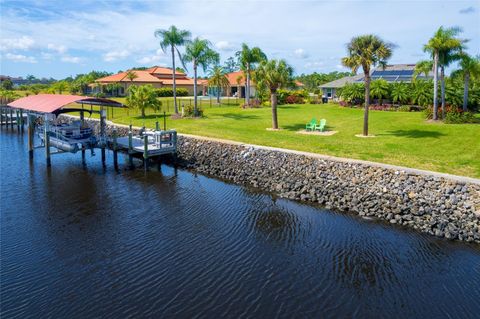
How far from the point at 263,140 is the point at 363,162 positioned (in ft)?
26.4

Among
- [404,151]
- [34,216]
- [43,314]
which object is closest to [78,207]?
[34,216]

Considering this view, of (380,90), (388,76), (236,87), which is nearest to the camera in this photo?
(380,90)

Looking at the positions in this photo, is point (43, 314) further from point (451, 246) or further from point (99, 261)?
point (451, 246)

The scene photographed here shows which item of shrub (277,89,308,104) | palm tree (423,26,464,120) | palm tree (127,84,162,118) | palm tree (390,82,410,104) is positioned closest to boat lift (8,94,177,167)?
palm tree (127,84,162,118)

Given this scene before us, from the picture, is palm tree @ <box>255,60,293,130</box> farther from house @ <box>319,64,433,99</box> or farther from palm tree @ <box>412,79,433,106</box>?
house @ <box>319,64,433,99</box>

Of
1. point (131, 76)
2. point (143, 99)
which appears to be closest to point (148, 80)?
point (131, 76)

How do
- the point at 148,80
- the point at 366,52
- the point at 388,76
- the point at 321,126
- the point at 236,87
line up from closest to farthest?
the point at 366,52 → the point at 321,126 → the point at 388,76 → the point at 148,80 → the point at 236,87

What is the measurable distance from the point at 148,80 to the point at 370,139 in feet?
175

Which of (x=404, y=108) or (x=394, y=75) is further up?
(x=394, y=75)

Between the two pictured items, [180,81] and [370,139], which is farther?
[180,81]

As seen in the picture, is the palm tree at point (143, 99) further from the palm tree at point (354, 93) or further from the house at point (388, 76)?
the house at point (388, 76)

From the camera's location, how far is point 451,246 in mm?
13000

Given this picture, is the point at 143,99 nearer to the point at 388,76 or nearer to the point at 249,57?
the point at 249,57

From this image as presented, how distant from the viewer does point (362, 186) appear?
56.2ft
